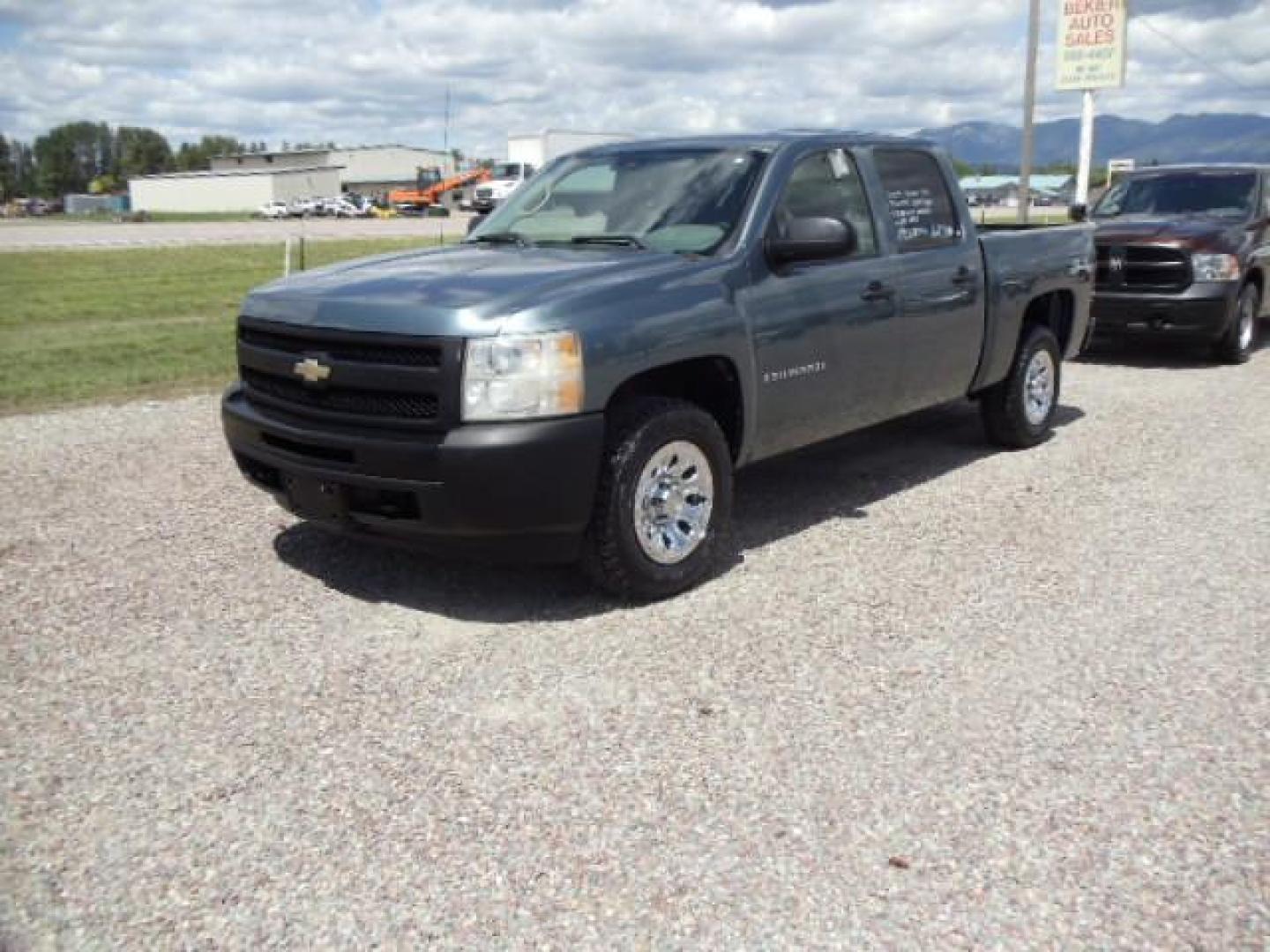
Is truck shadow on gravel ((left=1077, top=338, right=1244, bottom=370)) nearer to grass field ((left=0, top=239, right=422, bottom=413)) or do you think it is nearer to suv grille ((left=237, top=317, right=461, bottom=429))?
grass field ((left=0, top=239, right=422, bottom=413))

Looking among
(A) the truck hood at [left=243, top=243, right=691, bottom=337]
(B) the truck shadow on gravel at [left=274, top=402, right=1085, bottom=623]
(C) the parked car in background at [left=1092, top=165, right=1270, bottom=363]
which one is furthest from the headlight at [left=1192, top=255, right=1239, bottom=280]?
(A) the truck hood at [left=243, top=243, right=691, bottom=337]

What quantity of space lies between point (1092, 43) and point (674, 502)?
97.8 ft

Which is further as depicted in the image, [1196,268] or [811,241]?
[1196,268]

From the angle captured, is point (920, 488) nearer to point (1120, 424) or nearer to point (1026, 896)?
point (1120, 424)

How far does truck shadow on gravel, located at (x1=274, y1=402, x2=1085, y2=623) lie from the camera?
16.4 feet

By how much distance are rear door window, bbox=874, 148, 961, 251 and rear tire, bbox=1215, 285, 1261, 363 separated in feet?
19.3

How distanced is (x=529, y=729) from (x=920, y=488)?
372 cm

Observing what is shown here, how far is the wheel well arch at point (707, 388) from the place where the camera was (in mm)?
4977

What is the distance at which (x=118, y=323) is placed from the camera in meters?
14.4

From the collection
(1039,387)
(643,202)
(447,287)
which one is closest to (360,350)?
(447,287)

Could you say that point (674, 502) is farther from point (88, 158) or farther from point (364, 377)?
point (88, 158)

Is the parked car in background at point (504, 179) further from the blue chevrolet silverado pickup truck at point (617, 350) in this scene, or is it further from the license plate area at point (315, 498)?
the license plate area at point (315, 498)

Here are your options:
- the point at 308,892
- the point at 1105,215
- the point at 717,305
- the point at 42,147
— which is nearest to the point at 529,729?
the point at 308,892

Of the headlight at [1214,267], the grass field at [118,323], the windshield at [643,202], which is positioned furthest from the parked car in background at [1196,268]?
the grass field at [118,323]
